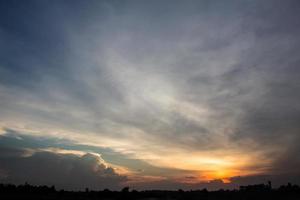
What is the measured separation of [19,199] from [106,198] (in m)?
18.6

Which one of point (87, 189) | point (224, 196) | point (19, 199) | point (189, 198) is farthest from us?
point (87, 189)

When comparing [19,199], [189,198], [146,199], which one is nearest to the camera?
[19,199]

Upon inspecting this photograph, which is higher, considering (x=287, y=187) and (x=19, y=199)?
(x=287, y=187)

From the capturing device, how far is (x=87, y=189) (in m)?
80.0

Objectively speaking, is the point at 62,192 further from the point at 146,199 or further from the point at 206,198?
the point at 206,198

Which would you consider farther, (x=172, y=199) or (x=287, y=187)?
(x=287, y=187)

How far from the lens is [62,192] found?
2694 inches

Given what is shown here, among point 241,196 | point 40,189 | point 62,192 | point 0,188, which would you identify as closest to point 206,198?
point 241,196

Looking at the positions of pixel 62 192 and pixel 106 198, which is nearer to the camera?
pixel 106 198

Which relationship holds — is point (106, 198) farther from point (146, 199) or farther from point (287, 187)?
point (287, 187)

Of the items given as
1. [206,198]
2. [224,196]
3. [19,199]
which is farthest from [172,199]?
[19,199]

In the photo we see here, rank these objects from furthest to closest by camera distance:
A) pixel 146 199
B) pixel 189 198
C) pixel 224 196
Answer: pixel 224 196, pixel 189 198, pixel 146 199

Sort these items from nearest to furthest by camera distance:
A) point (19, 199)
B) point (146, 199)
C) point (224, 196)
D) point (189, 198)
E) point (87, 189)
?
point (19, 199) → point (146, 199) → point (189, 198) → point (224, 196) → point (87, 189)

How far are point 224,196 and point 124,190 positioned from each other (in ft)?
84.6
